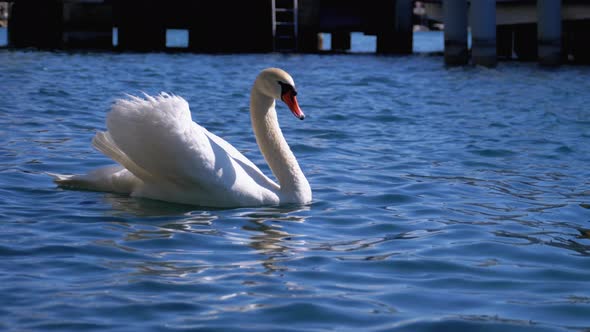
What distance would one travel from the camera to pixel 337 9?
3691cm

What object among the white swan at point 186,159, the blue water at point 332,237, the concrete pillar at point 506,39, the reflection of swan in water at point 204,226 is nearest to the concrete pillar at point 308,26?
the concrete pillar at point 506,39

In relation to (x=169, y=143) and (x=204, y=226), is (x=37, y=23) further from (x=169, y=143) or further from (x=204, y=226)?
(x=204, y=226)

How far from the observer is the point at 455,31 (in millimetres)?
25375

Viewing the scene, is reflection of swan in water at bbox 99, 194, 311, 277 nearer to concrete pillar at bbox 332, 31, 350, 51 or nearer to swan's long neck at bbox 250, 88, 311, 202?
swan's long neck at bbox 250, 88, 311, 202

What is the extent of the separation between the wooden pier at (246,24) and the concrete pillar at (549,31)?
302 centimetres

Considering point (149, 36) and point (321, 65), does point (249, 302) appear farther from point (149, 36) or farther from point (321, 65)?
point (149, 36)

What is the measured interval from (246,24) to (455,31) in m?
10.2

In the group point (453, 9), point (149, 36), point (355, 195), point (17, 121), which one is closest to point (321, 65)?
point (453, 9)

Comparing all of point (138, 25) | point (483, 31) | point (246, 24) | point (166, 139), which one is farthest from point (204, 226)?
point (138, 25)

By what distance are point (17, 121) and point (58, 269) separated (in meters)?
6.85

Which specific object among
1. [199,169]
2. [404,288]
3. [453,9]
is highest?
[453,9]

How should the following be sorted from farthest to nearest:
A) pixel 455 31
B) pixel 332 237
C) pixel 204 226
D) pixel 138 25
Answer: pixel 138 25 → pixel 455 31 → pixel 204 226 → pixel 332 237

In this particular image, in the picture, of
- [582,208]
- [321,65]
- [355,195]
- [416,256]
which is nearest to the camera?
[416,256]

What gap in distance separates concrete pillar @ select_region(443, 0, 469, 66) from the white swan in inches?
725
